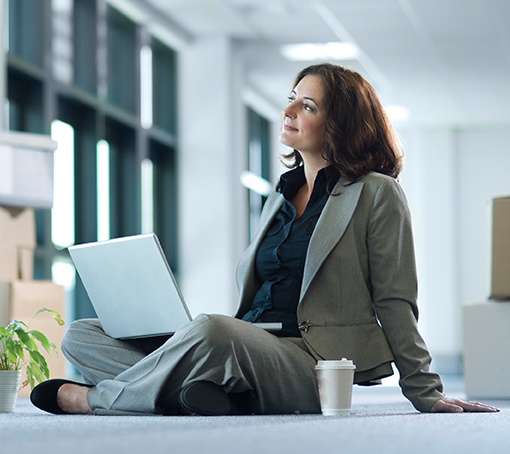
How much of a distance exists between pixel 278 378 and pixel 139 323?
1.15ft

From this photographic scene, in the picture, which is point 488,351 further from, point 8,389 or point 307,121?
point 8,389

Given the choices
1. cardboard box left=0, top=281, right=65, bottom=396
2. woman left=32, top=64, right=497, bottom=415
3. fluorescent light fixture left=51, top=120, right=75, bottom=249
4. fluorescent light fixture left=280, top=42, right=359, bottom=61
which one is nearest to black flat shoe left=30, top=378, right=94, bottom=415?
woman left=32, top=64, right=497, bottom=415

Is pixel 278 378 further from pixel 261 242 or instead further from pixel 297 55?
pixel 297 55

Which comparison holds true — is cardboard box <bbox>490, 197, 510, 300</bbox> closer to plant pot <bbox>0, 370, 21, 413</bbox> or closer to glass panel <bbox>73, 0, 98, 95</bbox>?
plant pot <bbox>0, 370, 21, 413</bbox>

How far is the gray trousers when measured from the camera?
5.53 ft

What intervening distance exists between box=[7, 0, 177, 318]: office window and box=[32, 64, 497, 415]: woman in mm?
2299

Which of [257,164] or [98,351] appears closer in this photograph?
[98,351]

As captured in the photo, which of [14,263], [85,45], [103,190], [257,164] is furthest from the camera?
[257,164]

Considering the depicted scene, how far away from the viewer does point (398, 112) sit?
7422 millimetres

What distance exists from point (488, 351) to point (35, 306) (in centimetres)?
172

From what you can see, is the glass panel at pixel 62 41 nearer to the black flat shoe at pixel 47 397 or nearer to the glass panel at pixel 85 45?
the glass panel at pixel 85 45

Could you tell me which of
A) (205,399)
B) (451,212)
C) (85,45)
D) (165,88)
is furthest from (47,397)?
(451,212)

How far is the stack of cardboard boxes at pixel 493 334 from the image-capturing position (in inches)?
119

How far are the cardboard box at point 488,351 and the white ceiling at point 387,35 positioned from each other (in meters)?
2.32
